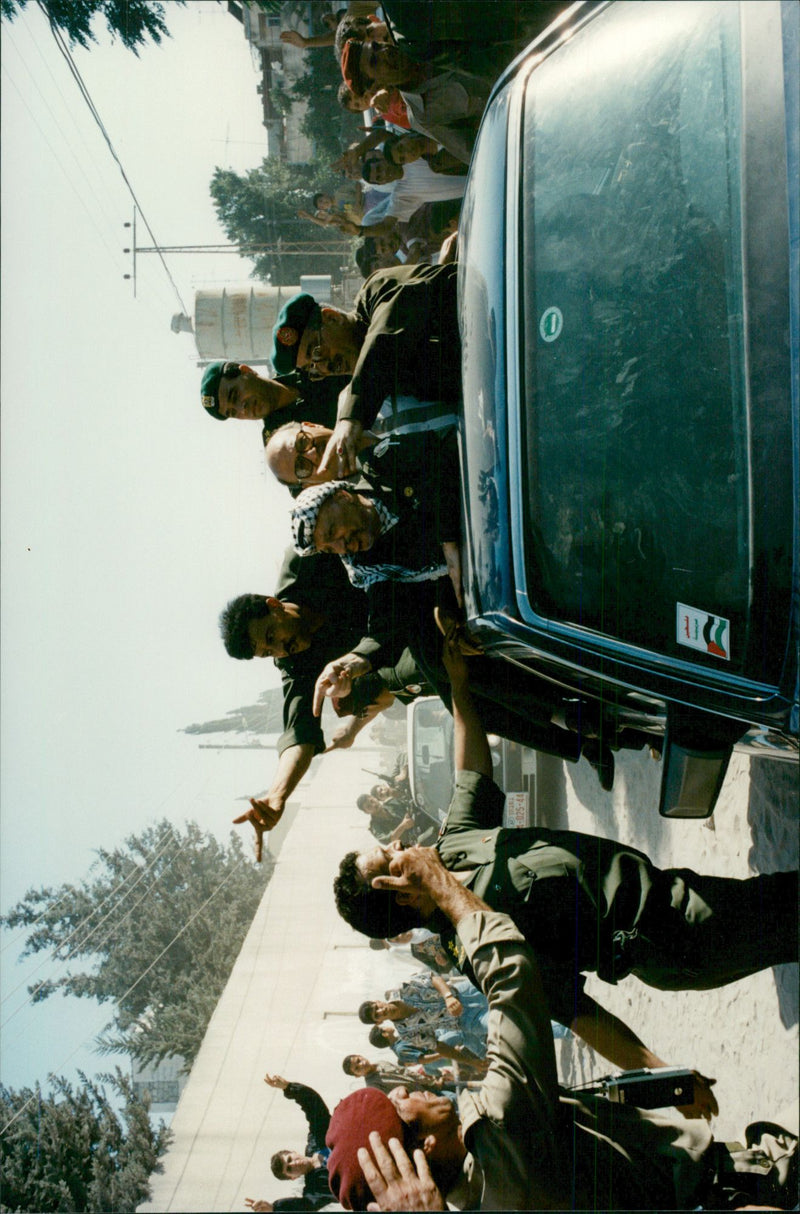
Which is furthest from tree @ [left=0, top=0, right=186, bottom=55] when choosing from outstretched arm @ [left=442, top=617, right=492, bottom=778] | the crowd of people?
outstretched arm @ [left=442, top=617, right=492, bottom=778]

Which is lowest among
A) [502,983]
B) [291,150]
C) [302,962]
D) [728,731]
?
[302,962]

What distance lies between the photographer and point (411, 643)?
10.1ft

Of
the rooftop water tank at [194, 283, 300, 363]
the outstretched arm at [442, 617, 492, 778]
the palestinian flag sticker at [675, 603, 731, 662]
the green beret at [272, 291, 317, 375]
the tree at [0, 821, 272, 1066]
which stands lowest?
the tree at [0, 821, 272, 1066]

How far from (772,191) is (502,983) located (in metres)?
1.84

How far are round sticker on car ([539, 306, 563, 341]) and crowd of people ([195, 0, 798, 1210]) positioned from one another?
679 mm

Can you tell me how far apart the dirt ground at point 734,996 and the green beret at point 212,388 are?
2580 millimetres

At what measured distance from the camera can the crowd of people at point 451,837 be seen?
2.10m

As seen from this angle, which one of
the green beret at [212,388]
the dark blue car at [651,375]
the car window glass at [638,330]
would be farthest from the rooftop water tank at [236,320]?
the car window glass at [638,330]

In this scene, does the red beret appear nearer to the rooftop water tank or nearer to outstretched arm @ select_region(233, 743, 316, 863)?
outstretched arm @ select_region(233, 743, 316, 863)

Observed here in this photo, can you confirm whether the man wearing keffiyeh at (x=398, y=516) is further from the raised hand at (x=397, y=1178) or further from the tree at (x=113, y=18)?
the tree at (x=113, y=18)

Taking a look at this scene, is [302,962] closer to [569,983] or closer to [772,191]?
[569,983]

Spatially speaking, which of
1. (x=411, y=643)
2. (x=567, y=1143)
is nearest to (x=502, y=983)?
(x=567, y=1143)

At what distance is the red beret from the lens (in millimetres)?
2154

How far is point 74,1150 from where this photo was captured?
14.2 ft
